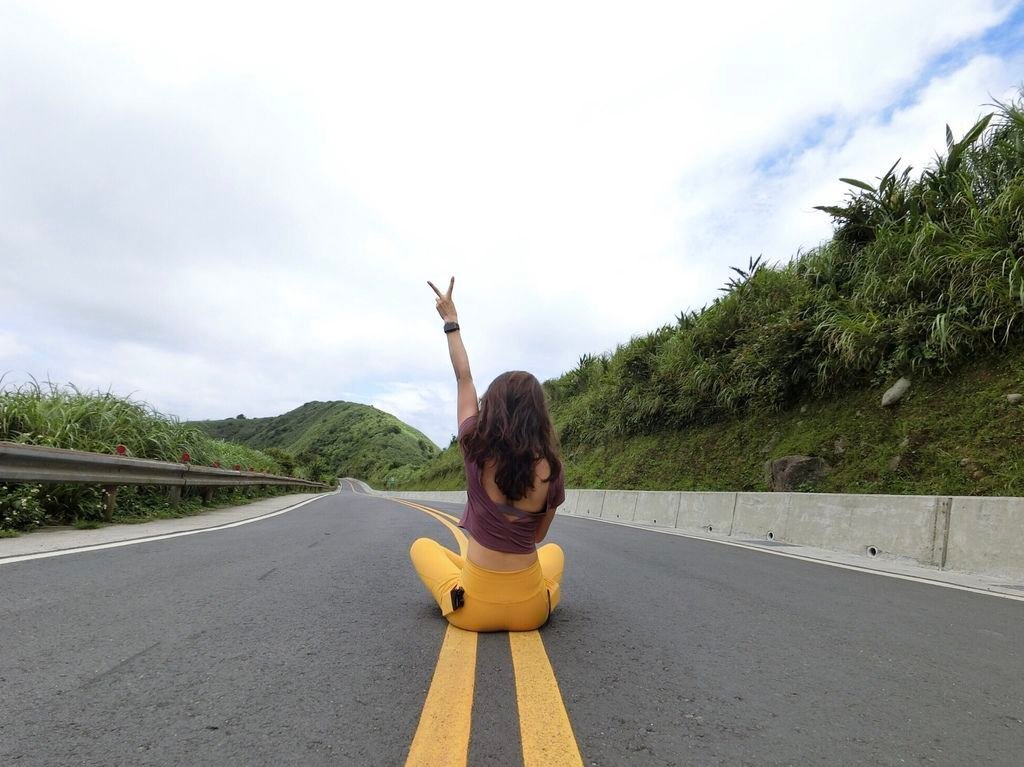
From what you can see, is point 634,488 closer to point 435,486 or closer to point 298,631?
point 298,631

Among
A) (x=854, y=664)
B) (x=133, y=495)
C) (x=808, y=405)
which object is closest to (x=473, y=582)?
(x=854, y=664)

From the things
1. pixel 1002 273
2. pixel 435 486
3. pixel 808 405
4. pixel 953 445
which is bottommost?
pixel 435 486

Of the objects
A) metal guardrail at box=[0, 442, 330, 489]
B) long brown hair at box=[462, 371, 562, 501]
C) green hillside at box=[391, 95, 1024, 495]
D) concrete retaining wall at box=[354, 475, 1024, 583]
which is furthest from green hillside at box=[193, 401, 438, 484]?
long brown hair at box=[462, 371, 562, 501]

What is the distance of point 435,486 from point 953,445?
143 feet

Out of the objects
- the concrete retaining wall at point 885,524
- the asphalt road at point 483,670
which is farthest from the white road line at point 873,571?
the concrete retaining wall at point 885,524

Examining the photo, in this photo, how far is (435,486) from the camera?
161 feet

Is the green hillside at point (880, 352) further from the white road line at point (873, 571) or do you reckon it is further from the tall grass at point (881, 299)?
the white road line at point (873, 571)

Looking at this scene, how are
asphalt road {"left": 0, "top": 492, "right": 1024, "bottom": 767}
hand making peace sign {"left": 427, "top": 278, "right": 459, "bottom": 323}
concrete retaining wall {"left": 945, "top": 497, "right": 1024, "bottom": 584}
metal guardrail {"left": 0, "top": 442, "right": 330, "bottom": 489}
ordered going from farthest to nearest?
metal guardrail {"left": 0, "top": 442, "right": 330, "bottom": 489}, concrete retaining wall {"left": 945, "top": 497, "right": 1024, "bottom": 584}, hand making peace sign {"left": 427, "top": 278, "right": 459, "bottom": 323}, asphalt road {"left": 0, "top": 492, "right": 1024, "bottom": 767}

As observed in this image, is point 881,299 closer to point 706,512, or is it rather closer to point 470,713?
point 706,512

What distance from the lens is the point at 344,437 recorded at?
126000 mm

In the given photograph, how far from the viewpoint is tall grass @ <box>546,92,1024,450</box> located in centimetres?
888

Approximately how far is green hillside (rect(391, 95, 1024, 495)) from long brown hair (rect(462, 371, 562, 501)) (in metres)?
6.96

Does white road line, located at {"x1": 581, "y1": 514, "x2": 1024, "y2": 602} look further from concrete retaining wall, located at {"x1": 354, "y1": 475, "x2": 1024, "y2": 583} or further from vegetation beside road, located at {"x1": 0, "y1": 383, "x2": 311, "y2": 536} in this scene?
vegetation beside road, located at {"x1": 0, "y1": 383, "x2": 311, "y2": 536}

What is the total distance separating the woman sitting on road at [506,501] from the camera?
2.96 metres
